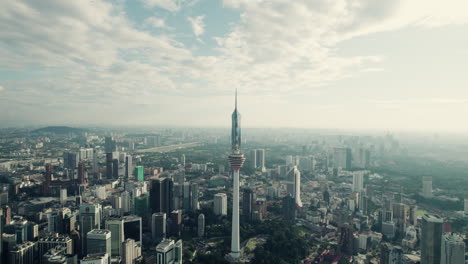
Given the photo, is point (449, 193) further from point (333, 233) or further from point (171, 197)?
point (171, 197)

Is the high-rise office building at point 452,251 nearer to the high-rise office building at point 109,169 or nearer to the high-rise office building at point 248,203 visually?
the high-rise office building at point 248,203

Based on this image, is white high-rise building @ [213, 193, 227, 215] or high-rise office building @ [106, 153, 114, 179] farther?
high-rise office building @ [106, 153, 114, 179]

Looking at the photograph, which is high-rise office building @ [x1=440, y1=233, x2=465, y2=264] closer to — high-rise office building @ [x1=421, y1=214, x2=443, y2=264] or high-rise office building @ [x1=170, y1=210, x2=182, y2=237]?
high-rise office building @ [x1=421, y1=214, x2=443, y2=264]

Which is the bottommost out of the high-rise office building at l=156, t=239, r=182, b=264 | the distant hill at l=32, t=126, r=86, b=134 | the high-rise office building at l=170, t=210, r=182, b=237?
the high-rise office building at l=170, t=210, r=182, b=237

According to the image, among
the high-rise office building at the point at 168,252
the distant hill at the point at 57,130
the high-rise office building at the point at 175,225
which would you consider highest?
the distant hill at the point at 57,130

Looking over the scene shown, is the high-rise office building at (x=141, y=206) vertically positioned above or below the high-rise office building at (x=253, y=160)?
below

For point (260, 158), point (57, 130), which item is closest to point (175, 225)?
point (260, 158)

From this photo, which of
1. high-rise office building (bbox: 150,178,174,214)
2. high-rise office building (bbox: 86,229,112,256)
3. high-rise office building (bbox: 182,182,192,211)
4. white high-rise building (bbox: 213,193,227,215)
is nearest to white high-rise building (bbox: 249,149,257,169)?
high-rise office building (bbox: 182,182,192,211)

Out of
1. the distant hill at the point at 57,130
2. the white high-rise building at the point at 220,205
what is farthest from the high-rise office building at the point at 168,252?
the distant hill at the point at 57,130
